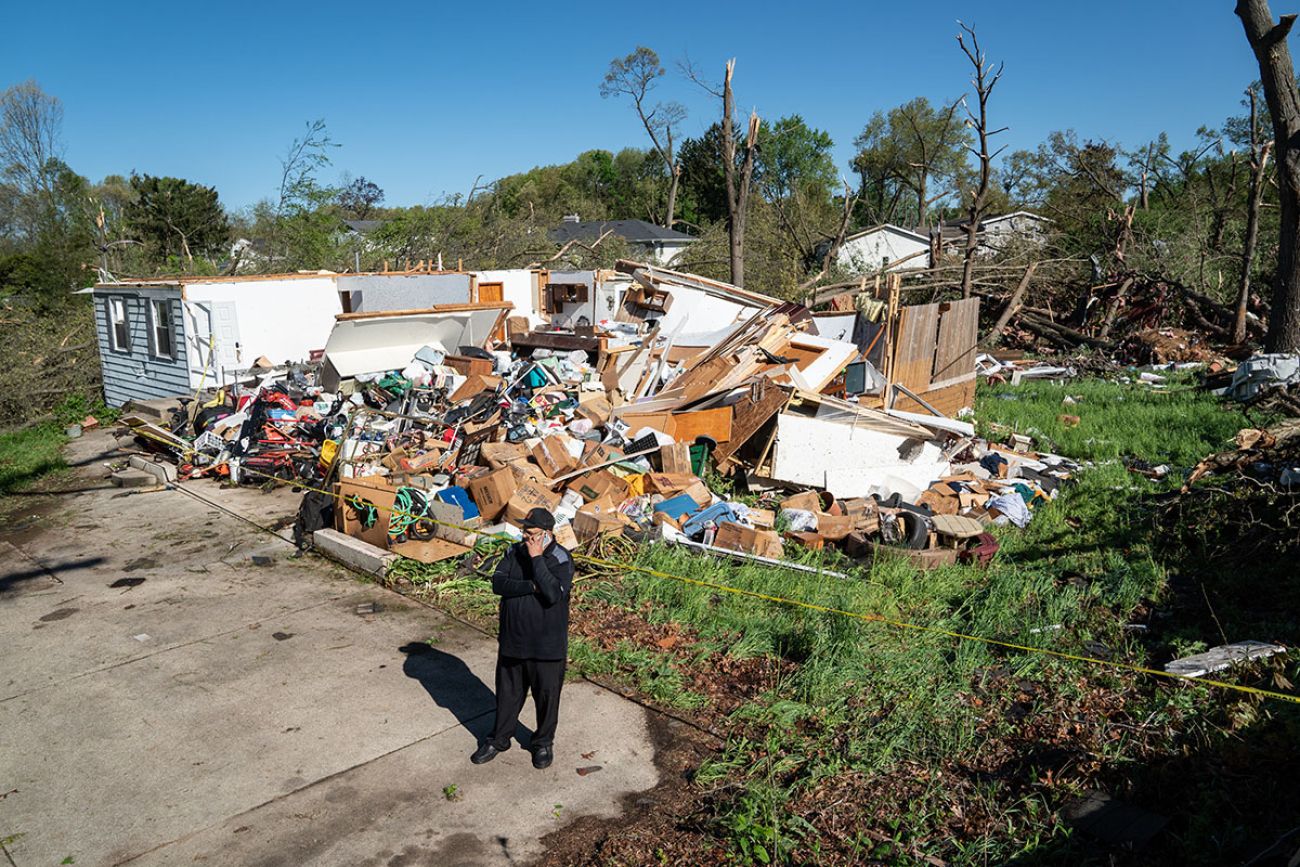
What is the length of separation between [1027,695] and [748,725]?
174cm

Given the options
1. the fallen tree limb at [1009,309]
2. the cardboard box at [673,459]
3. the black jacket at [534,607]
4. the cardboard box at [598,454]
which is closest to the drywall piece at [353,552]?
the cardboard box at [598,454]

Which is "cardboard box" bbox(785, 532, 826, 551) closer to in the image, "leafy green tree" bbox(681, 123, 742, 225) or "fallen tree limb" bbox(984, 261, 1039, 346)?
"fallen tree limb" bbox(984, 261, 1039, 346)

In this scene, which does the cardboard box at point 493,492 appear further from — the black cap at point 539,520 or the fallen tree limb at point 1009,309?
the fallen tree limb at point 1009,309

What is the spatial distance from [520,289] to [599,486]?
9.93 meters

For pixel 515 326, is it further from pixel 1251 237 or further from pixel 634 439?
pixel 1251 237

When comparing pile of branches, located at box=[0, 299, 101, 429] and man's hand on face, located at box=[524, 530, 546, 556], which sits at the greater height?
man's hand on face, located at box=[524, 530, 546, 556]

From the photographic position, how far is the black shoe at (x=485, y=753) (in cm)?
466

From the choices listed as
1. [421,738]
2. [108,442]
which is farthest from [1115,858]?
[108,442]

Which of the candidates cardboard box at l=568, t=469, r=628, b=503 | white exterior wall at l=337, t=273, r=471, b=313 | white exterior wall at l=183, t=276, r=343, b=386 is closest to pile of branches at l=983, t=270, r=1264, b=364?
white exterior wall at l=337, t=273, r=471, b=313

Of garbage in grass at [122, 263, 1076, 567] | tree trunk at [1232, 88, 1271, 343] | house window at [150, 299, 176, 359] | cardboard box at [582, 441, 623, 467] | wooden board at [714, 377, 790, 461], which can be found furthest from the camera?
tree trunk at [1232, 88, 1271, 343]

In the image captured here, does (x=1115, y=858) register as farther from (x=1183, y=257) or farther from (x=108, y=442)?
(x=1183, y=257)

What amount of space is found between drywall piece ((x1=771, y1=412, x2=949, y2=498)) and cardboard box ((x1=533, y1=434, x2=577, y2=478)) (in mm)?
2313

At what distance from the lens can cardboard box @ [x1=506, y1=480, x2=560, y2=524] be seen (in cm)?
809

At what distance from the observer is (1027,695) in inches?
203
